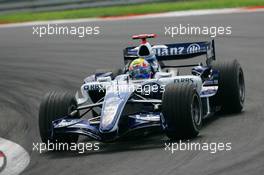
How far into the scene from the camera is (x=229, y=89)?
1265cm

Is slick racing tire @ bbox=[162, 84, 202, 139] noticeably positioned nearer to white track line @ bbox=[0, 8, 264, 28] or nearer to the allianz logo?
the allianz logo

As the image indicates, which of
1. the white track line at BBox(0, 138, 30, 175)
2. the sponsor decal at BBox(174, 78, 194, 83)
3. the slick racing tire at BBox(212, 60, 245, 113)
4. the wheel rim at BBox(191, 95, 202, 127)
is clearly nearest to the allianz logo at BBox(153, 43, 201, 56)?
the slick racing tire at BBox(212, 60, 245, 113)

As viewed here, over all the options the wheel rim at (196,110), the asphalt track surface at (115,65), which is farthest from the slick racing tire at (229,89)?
the wheel rim at (196,110)

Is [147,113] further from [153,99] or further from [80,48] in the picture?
[80,48]

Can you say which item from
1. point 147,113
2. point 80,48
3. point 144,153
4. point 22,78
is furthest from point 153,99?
point 80,48

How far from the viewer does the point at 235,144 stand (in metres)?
10.3

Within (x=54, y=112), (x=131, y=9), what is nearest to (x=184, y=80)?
(x=54, y=112)

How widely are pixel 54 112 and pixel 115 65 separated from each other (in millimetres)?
7994

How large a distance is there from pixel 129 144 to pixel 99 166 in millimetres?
1345

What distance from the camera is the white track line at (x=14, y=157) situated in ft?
33.3

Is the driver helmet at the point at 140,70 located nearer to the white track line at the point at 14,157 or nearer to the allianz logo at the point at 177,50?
the allianz logo at the point at 177,50

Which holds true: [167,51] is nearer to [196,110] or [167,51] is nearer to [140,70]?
[140,70]

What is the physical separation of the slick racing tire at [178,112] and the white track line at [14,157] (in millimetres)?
1865

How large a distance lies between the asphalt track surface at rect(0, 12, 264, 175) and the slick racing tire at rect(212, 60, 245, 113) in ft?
0.69
